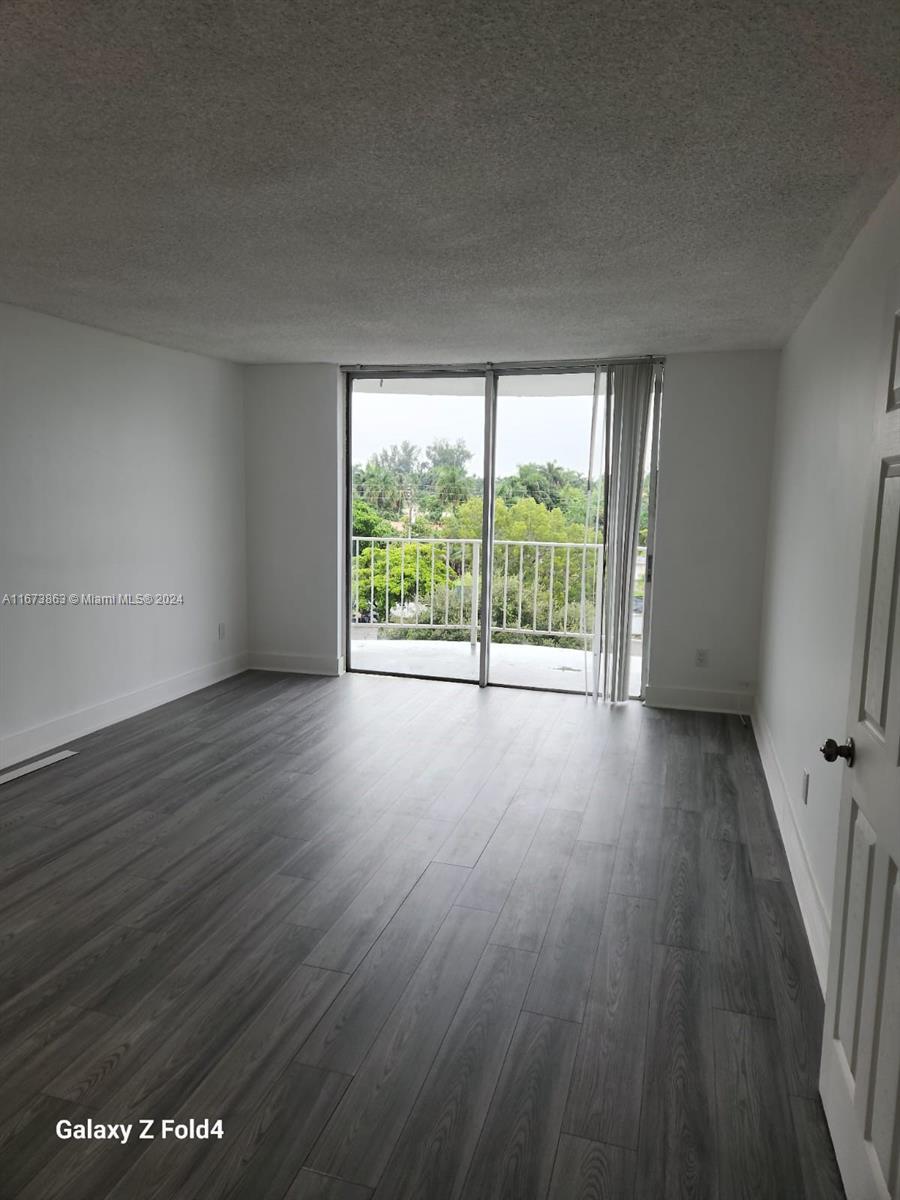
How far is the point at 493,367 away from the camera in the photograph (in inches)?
225

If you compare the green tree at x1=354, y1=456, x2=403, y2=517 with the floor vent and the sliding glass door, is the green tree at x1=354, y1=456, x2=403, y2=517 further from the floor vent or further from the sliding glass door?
the floor vent

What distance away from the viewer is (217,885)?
9.62 feet

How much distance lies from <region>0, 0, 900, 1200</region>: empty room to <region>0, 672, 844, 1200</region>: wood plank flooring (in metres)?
0.01

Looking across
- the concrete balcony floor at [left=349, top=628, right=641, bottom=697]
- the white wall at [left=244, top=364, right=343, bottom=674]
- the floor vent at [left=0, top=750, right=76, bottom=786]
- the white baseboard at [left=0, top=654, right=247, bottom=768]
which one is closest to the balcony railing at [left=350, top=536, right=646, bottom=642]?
the concrete balcony floor at [left=349, top=628, right=641, bottom=697]

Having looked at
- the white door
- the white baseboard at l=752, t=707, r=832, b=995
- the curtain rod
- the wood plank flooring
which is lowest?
the wood plank flooring

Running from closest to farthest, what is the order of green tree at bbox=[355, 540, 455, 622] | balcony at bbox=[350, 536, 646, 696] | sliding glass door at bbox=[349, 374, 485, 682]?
1. sliding glass door at bbox=[349, 374, 485, 682]
2. balcony at bbox=[350, 536, 646, 696]
3. green tree at bbox=[355, 540, 455, 622]

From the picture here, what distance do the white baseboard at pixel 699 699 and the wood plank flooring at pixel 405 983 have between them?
3.70 feet

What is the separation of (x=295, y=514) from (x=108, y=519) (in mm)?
1681

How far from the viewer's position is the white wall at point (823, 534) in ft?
7.81

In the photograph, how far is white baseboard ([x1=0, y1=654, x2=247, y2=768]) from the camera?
13.6 feet

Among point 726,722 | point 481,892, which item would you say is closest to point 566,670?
point 726,722

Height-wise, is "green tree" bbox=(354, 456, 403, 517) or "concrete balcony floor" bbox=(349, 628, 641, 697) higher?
"green tree" bbox=(354, 456, 403, 517)

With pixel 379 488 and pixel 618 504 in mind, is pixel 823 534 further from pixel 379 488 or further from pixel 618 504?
pixel 379 488

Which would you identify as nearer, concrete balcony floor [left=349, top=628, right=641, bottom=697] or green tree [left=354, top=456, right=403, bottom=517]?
concrete balcony floor [left=349, top=628, right=641, bottom=697]
